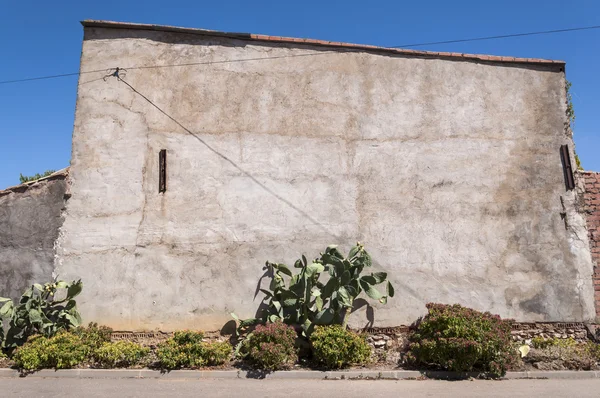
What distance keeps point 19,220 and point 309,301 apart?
18.6 feet

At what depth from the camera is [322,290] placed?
8469 millimetres

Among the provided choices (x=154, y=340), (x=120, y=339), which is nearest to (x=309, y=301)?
(x=154, y=340)

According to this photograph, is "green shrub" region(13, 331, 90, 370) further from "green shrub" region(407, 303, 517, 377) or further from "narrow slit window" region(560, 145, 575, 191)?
"narrow slit window" region(560, 145, 575, 191)

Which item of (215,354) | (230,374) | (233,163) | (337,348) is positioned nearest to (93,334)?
(215,354)

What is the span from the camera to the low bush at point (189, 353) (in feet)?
24.6

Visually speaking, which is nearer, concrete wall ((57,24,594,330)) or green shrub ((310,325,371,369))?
green shrub ((310,325,371,369))

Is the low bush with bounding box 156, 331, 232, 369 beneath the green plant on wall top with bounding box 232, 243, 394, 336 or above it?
beneath

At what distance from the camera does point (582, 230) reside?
944 cm

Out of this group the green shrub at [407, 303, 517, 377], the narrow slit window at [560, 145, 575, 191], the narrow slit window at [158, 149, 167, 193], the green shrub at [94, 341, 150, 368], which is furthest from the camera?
the narrow slit window at [560, 145, 575, 191]

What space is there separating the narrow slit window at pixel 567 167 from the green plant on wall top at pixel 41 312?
9698 mm

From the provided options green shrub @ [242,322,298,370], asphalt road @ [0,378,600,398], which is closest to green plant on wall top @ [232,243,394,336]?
green shrub @ [242,322,298,370]

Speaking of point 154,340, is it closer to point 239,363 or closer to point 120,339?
point 120,339

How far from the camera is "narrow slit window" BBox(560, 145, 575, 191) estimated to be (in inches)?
377

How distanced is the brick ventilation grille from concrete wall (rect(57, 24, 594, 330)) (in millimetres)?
182
